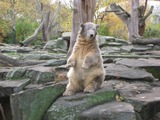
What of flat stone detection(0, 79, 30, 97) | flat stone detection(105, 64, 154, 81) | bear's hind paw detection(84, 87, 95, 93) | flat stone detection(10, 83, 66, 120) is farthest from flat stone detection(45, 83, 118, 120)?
flat stone detection(0, 79, 30, 97)

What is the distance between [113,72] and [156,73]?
1.24m

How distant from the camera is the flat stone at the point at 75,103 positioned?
16.3ft

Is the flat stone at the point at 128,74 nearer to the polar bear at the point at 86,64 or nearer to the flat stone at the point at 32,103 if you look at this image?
the polar bear at the point at 86,64

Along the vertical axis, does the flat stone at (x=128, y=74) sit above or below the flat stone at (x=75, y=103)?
above

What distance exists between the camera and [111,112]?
4.60 m

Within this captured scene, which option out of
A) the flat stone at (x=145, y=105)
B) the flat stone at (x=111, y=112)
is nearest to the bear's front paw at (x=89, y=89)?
the flat stone at (x=111, y=112)

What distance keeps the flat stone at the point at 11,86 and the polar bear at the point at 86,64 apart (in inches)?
66.8

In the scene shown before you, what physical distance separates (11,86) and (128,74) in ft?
8.10

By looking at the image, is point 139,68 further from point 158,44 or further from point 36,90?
point 158,44

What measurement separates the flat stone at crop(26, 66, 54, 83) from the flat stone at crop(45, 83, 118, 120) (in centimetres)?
181

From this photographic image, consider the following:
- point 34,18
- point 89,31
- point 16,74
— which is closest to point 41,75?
point 16,74

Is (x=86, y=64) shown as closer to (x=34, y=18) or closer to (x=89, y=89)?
(x=89, y=89)

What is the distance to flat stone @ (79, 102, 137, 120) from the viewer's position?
4535mm

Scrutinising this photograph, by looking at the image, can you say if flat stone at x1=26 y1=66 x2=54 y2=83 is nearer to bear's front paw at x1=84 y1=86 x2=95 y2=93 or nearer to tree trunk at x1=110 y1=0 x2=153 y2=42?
bear's front paw at x1=84 y1=86 x2=95 y2=93
